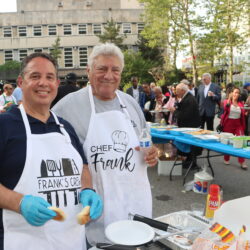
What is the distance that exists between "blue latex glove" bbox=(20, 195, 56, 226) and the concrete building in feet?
112

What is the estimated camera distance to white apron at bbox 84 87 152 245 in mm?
1666

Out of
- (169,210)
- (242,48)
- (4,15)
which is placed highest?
(4,15)

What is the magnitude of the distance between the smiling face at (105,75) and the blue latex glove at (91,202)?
697 millimetres

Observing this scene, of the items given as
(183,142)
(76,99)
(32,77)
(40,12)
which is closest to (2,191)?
(32,77)

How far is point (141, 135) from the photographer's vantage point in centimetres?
184

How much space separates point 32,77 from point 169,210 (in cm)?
306

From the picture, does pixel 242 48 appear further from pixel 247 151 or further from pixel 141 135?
pixel 141 135

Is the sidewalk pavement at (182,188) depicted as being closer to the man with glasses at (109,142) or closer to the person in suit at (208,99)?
the person in suit at (208,99)

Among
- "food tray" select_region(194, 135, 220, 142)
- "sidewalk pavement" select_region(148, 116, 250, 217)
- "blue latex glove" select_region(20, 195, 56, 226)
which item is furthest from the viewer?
"food tray" select_region(194, 135, 220, 142)

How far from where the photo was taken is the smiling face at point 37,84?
1397 millimetres

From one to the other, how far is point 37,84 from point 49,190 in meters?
0.53

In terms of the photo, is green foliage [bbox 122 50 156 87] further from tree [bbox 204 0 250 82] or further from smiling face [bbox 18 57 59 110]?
smiling face [bbox 18 57 59 110]

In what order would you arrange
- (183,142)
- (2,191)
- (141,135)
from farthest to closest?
1. (183,142)
2. (141,135)
3. (2,191)

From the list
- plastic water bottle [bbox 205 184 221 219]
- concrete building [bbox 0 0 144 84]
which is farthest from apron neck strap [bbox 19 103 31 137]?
concrete building [bbox 0 0 144 84]
